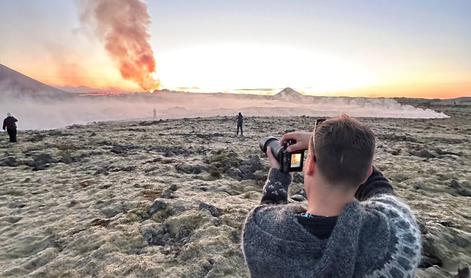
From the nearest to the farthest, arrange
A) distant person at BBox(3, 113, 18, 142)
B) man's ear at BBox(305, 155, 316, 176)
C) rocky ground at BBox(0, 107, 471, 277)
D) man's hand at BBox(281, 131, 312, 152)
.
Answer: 1. man's ear at BBox(305, 155, 316, 176)
2. man's hand at BBox(281, 131, 312, 152)
3. rocky ground at BBox(0, 107, 471, 277)
4. distant person at BBox(3, 113, 18, 142)

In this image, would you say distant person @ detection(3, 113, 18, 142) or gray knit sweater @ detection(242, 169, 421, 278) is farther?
distant person @ detection(3, 113, 18, 142)

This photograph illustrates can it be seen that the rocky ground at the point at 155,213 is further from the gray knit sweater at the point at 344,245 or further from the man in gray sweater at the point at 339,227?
the man in gray sweater at the point at 339,227

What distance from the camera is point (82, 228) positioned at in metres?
8.16

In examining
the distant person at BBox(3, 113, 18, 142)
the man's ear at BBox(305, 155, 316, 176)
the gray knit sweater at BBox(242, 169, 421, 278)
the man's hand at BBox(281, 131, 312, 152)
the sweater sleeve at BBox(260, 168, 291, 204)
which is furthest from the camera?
the distant person at BBox(3, 113, 18, 142)

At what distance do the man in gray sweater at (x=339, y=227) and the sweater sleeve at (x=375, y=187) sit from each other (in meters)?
0.34

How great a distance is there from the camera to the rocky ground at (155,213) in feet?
20.9

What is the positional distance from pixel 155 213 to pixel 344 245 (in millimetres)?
6919

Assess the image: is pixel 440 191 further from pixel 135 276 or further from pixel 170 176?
pixel 135 276

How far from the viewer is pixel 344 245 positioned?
206 cm

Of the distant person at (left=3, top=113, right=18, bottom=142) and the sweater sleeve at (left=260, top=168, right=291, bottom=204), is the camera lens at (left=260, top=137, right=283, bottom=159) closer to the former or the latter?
the sweater sleeve at (left=260, top=168, right=291, bottom=204)

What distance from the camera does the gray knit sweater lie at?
81.7 inches

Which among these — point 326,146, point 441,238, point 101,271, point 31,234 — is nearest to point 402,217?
point 326,146

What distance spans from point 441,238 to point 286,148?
612 cm

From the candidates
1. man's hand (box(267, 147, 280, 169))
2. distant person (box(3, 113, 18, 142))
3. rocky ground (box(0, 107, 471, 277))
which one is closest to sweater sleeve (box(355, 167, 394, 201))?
man's hand (box(267, 147, 280, 169))
